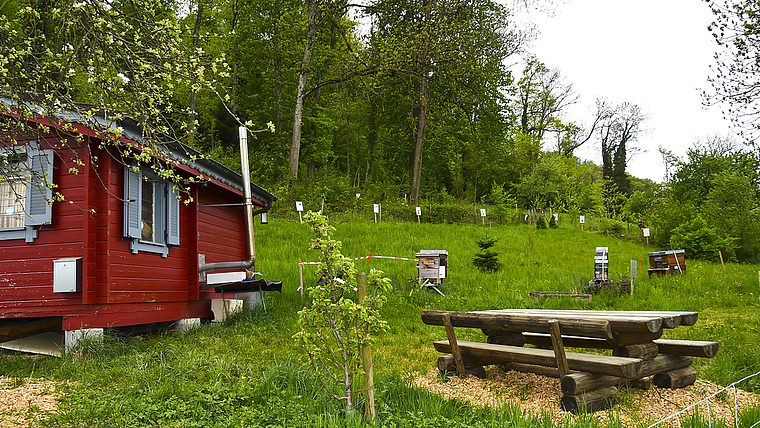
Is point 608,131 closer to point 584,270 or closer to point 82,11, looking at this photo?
point 584,270

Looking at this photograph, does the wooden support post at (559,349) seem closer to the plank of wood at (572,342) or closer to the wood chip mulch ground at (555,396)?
the wood chip mulch ground at (555,396)

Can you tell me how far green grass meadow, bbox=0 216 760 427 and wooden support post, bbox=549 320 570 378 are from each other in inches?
27.2

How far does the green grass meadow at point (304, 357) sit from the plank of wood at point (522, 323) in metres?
0.80

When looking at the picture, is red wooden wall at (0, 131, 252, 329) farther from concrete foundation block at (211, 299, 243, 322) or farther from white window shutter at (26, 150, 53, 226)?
concrete foundation block at (211, 299, 243, 322)

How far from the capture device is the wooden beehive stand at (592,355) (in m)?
4.86

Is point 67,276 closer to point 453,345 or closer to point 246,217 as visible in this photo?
point 246,217

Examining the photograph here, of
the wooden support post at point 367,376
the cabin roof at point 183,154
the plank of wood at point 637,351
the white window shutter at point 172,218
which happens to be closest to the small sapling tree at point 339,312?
the wooden support post at point 367,376

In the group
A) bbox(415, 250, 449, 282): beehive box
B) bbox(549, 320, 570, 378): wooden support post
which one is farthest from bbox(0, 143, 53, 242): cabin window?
bbox(415, 250, 449, 282): beehive box

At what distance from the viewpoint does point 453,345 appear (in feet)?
20.6

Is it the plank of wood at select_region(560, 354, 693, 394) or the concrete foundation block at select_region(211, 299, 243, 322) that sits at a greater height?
the concrete foundation block at select_region(211, 299, 243, 322)

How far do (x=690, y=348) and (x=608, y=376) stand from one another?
3.42 feet

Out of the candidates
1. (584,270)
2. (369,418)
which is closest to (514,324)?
(369,418)

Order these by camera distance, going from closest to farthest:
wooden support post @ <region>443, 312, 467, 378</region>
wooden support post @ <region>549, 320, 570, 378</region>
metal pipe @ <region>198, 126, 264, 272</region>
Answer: wooden support post @ <region>549, 320, 570, 378</region> < wooden support post @ <region>443, 312, 467, 378</region> < metal pipe @ <region>198, 126, 264, 272</region>

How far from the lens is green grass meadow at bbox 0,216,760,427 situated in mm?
4641
